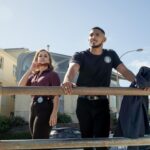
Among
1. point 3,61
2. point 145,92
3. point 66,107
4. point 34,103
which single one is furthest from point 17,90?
point 3,61

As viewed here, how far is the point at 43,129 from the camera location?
4715mm

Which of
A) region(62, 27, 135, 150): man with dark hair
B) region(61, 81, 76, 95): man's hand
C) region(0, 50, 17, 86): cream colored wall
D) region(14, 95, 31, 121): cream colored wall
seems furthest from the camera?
region(0, 50, 17, 86): cream colored wall

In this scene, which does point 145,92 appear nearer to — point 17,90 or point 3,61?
point 17,90

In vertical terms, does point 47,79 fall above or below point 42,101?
above

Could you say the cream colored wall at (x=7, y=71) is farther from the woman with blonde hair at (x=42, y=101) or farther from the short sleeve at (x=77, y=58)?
the short sleeve at (x=77, y=58)

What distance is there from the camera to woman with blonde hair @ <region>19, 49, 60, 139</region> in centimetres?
474

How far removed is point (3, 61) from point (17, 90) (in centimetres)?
3451

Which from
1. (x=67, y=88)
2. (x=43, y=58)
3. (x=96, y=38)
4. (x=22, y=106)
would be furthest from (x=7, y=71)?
(x=67, y=88)

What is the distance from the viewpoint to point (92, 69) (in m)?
4.52

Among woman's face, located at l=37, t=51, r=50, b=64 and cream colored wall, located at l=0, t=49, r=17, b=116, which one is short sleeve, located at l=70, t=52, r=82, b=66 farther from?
cream colored wall, located at l=0, t=49, r=17, b=116

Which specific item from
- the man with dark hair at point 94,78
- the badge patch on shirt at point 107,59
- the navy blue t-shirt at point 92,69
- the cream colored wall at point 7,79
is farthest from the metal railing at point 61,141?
the cream colored wall at point 7,79

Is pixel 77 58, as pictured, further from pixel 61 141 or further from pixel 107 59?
pixel 61 141

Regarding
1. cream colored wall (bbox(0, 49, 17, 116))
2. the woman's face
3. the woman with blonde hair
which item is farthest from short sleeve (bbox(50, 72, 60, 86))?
cream colored wall (bbox(0, 49, 17, 116))

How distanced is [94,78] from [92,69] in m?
0.10
